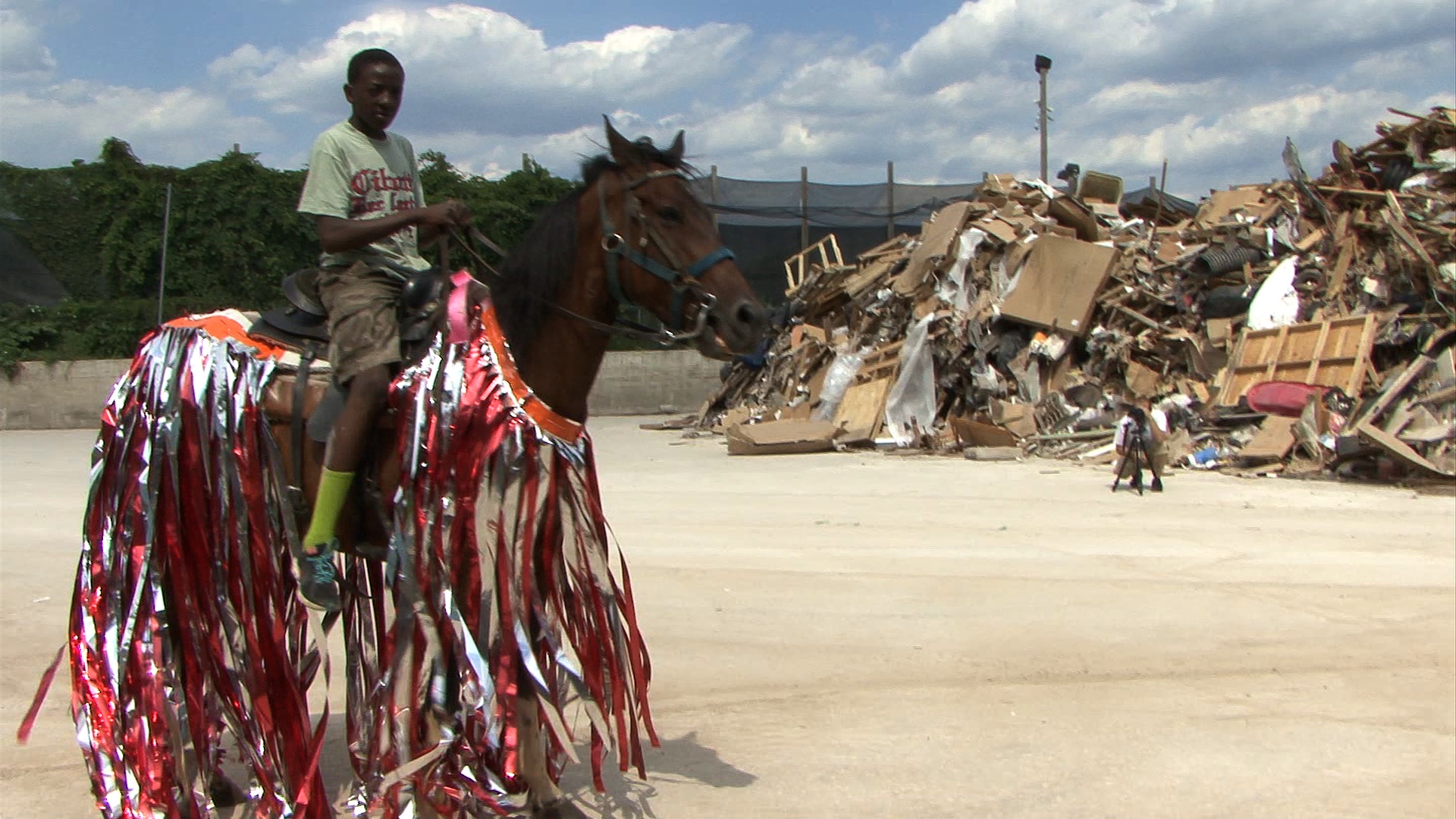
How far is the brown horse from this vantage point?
3.71m

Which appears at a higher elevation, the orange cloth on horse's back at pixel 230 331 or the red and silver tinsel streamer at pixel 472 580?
the orange cloth on horse's back at pixel 230 331

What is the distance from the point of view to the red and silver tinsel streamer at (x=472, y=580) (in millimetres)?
3709

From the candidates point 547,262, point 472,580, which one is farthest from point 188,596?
point 547,262

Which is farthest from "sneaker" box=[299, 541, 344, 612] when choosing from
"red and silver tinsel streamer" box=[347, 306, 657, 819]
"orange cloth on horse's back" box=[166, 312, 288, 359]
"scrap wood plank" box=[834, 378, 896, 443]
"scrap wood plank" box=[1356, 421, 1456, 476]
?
A: "scrap wood plank" box=[834, 378, 896, 443]

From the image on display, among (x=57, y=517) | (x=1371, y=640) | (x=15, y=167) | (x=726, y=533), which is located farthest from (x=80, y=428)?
(x=1371, y=640)

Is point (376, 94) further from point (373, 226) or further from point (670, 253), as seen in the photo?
point (670, 253)

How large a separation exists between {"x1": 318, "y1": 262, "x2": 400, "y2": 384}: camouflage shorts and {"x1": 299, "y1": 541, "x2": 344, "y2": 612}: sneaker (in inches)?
23.5

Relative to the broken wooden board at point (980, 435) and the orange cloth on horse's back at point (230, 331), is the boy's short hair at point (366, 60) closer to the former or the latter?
the orange cloth on horse's back at point (230, 331)

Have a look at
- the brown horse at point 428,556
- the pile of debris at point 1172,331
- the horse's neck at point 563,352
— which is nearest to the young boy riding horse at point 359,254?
the brown horse at point 428,556

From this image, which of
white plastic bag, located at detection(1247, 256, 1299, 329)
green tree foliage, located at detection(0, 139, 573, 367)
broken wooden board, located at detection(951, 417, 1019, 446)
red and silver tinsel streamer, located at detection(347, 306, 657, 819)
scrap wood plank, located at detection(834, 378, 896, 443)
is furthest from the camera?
green tree foliage, located at detection(0, 139, 573, 367)

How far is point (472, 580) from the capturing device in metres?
3.73

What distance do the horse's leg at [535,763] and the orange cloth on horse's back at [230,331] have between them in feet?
4.68

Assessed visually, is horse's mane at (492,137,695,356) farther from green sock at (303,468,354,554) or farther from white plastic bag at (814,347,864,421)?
white plastic bag at (814,347,864,421)

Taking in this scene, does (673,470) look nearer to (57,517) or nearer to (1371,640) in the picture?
(57,517)
